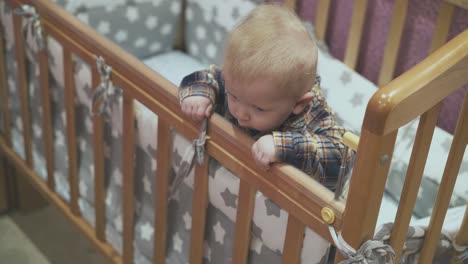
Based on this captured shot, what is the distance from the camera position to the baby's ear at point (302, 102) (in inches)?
Answer: 39.0

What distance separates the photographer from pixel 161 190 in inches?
47.4

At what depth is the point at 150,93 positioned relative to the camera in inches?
44.1

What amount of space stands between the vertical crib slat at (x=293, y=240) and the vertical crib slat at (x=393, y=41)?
2.56ft

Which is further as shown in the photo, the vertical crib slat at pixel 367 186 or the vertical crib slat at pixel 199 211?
the vertical crib slat at pixel 199 211

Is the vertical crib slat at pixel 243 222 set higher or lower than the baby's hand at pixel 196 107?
lower

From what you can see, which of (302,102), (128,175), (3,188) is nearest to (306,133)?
(302,102)

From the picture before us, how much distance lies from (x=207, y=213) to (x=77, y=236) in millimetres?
945

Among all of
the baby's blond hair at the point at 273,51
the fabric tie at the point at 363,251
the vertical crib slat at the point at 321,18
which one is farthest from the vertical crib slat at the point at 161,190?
the vertical crib slat at the point at 321,18

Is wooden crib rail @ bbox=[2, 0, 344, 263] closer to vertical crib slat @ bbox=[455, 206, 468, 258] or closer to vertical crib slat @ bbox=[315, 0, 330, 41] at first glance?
vertical crib slat @ bbox=[455, 206, 468, 258]

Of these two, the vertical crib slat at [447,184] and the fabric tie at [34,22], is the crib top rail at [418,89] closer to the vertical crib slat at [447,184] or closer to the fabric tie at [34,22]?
the vertical crib slat at [447,184]

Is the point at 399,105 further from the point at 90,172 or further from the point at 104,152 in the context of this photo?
the point at 90,172

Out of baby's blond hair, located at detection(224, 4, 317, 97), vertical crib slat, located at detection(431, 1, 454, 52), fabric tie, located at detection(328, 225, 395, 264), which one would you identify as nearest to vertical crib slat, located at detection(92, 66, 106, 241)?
baby's blond hair, located at detection(224, 4, 317, 97)

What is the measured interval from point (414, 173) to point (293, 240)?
0.69 ft

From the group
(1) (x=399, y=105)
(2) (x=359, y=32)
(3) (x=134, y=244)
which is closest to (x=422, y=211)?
(2) (x=359, y=32)
